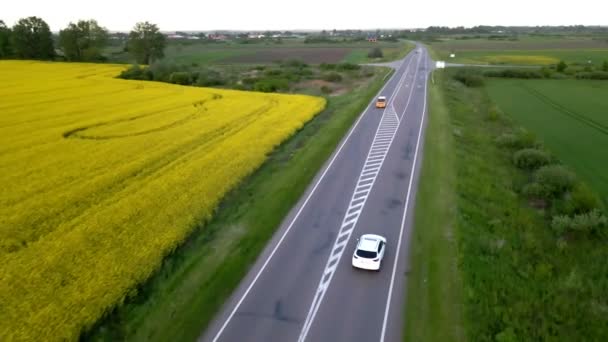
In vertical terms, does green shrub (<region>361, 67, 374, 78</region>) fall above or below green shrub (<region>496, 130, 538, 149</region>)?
above

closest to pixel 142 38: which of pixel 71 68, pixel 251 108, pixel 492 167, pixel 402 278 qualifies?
pixel 71 68

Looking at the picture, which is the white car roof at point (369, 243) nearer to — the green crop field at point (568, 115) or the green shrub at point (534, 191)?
the green shrub at point (534, 191)

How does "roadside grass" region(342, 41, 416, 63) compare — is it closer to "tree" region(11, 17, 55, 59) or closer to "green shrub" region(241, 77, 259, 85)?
"green shrub" region(241, 77, 259, 85)

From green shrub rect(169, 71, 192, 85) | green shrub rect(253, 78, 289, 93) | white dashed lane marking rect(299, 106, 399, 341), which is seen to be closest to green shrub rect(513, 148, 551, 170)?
white dashed lane marking rect(299, 106, 399, 341)

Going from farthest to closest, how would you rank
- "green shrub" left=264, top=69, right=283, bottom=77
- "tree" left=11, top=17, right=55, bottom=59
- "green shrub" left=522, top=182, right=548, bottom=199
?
"tree" left=11, top=17, right=55, bottom=59 < "green shrub" left=264, top=69, right=283, bottom=77 < "green shrub" left=522, top=182, right=548, bottom=199

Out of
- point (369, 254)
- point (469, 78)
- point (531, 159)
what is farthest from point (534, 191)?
point (469, 78)

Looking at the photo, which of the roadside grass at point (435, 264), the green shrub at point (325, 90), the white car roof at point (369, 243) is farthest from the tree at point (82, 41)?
the white car roof at point (369, 243)

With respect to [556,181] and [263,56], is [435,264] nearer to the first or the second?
[556,181]
